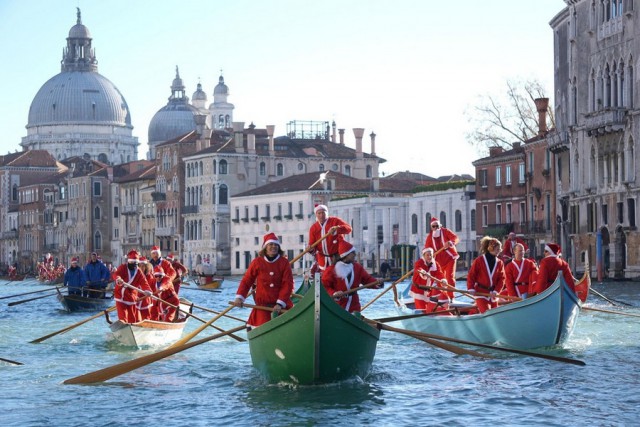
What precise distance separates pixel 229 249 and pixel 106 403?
269 ft

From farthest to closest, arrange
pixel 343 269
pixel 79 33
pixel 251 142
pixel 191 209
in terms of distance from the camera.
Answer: pixel 79 33 < pixel 191 209 < pixel 251 142 < pixel 343 269

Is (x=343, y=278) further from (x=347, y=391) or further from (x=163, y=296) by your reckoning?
(x=163, y=296)

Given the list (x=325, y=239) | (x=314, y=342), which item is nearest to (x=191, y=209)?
(x=325, y=239)

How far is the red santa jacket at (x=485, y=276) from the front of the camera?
22.8 metres

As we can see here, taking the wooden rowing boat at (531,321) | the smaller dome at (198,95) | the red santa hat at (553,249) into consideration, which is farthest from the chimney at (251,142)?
the red santa hat at (553,249)

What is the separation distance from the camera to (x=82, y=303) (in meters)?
39.7

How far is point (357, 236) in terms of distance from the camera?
84.5 meters

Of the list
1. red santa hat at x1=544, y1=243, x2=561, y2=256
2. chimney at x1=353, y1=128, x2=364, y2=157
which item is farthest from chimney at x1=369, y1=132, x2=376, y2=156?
red santa hat at x1=544, y1=243, x2=561, y2=256

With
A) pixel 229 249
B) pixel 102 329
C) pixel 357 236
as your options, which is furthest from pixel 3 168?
pixel 102 329

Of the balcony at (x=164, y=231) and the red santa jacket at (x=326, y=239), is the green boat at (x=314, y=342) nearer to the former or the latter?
the red santa jacket at (x=326, y=239)

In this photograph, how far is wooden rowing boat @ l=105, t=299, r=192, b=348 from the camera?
80.0 feet

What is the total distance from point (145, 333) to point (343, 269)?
6907 mm

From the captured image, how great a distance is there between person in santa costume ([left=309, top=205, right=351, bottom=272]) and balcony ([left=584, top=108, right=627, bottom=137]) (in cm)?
3664

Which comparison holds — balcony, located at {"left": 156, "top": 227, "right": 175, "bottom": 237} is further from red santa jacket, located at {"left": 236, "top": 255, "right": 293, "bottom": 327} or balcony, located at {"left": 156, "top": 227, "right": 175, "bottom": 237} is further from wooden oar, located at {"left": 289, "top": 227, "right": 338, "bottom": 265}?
red santa jacket, located at {"left": 236, "top": 255, "right": 293, "bottom": 327}
